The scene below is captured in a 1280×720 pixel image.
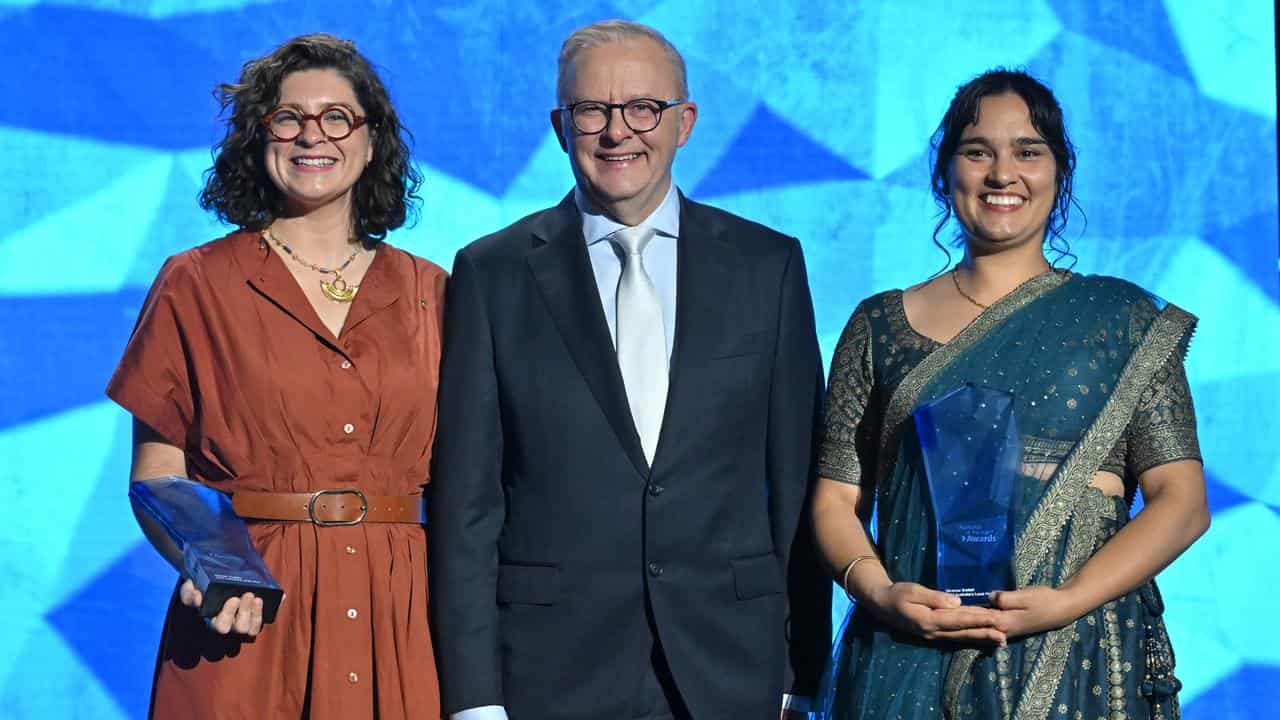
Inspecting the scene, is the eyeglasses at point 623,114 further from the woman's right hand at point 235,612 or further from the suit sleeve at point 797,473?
the woman's right hand at point 235,612

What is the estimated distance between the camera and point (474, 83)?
13.1 feet

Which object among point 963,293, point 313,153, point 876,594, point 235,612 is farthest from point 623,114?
point 235,612

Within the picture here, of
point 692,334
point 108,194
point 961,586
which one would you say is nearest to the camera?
point 961,586

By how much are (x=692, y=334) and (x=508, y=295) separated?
31cm

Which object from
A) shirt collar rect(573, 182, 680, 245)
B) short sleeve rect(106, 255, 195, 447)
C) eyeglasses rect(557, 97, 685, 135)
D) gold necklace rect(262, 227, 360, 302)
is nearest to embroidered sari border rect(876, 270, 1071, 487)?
shirt collar rect(573, 182, 680, 245)

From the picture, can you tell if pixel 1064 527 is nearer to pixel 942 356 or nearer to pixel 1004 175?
pixel 942 356

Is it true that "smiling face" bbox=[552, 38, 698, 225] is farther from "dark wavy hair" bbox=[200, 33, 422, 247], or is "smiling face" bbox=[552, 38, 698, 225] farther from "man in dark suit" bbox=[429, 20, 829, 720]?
"dark wavy hair" bbox=[200, 33, 422, 247]

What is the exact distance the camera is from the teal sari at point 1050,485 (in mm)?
2230

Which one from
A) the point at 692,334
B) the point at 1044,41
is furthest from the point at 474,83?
the point at 692,334

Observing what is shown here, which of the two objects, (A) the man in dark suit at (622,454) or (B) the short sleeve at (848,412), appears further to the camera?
(B) the short sleeve at (848,412)

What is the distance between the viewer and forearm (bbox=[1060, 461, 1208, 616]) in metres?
2.22

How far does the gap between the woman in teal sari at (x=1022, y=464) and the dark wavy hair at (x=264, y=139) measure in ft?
2.83

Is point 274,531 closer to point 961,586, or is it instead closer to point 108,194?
point 961,586

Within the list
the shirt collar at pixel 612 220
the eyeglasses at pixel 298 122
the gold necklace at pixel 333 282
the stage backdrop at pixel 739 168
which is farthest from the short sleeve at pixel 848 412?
the stage backdrop at pixel 739 168
